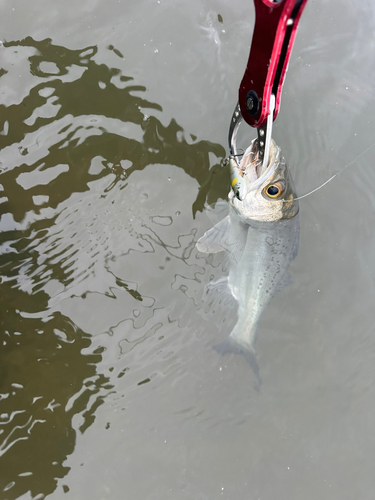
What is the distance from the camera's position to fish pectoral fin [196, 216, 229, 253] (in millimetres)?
2789

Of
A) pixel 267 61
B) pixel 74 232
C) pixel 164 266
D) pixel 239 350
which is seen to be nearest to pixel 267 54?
pixel 267 61

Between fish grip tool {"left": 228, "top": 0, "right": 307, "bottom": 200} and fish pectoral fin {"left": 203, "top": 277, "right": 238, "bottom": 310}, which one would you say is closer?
fish grip tool {"left": 228, "top": 0, "right": 307, "bottom": 200}

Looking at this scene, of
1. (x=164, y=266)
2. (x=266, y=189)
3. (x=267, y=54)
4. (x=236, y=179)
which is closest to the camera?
(x=267, y=54)

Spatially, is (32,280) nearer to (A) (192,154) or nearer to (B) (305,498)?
(A) (192,154)

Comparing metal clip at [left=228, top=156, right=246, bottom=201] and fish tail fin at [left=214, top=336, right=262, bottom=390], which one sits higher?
metal clip at [left=228, top=156, right=246, bottom=201]

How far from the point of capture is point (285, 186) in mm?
2463

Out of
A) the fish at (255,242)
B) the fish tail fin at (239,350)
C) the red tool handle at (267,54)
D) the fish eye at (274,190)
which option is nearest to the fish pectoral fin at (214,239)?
the fish at (255,242)

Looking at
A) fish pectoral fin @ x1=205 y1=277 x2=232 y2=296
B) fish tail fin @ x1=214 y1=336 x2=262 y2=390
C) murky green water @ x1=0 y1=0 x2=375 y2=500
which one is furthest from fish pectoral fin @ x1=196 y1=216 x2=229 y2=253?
fish tail fin @ x1=214 y1=336 x2=262 y2=390

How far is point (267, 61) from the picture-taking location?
64.3 inches

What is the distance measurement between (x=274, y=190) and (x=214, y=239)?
64cm

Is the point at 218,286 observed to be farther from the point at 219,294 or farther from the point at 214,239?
the point at 214,239

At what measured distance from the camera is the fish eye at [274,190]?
→ 2.40 metres

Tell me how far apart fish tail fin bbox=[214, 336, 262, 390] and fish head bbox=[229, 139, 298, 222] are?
112 cm

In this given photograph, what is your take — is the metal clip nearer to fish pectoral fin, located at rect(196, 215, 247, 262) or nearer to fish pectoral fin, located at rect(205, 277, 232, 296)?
Answer: fish pectoral fin, located at rect(196, 215, 247, 262)
